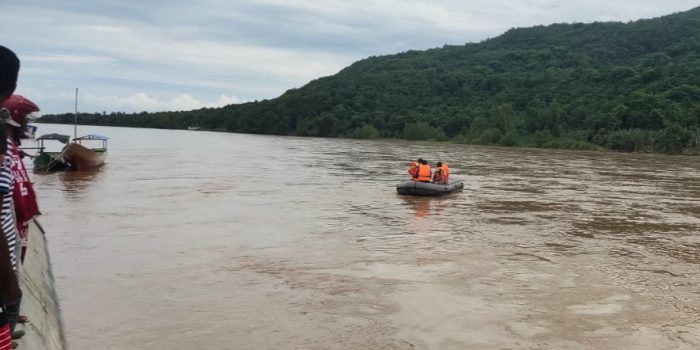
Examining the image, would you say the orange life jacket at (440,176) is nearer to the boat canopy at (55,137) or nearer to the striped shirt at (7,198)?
the striped shirt at (7,198)

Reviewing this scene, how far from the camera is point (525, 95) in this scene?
91.2 meters

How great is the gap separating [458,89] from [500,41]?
31.6 meters

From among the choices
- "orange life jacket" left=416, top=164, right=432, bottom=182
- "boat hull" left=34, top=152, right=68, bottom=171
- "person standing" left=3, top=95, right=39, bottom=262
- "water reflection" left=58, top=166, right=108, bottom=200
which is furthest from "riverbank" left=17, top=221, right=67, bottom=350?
"boat hull" left=34, top=152, right=68, bottom=171

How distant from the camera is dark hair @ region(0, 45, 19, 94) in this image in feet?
8.27

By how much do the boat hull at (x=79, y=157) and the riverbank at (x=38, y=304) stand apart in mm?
19595

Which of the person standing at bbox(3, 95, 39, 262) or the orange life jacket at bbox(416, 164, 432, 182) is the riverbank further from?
the orange life jacket at bbox(416, 164, 432, 182)

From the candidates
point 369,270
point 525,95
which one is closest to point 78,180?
point 369,270

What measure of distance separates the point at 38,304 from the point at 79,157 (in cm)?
2284

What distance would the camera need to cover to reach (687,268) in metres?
10.2

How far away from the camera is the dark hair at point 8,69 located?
252 cm

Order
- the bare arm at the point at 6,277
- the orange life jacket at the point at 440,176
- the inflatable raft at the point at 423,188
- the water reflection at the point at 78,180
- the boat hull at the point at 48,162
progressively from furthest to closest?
the boat hull at the point at 48,162
the orange life jacket at the point at 440,176
the water reflection at the point at 78,180
the inflatable raft at the point at 423,188
the bare arm at the point at 6,277

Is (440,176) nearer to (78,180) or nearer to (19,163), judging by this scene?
(78,180)

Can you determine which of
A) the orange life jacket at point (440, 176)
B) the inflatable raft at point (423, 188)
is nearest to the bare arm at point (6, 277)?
the inflatable raft at point (423, 188)

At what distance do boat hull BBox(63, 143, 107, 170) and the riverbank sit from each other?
19.6 meters
